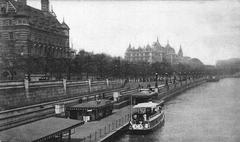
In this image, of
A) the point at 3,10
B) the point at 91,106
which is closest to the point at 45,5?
the point at 3,10

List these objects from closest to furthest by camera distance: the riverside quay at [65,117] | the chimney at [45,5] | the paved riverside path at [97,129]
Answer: the riverside quay at [65,117], the paved riverside path at [97,129], the chimney at [45,5]

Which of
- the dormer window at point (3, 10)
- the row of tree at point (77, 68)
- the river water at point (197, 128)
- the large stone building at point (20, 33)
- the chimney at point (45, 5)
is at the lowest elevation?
the river water at point (197, 128)

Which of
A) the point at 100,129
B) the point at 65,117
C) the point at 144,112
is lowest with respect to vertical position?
the point at 65,117

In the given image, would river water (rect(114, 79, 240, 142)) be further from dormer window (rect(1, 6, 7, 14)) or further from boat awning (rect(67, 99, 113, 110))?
dormer window (rect(1, 6, 7, 14))

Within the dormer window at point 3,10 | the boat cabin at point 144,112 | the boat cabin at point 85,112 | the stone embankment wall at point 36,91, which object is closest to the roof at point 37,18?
the dormer window at point 3,10

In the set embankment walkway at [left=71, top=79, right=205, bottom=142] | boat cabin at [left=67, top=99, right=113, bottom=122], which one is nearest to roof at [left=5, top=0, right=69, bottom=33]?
embankment walkway at [left=71, top=79, right=205, bottom=142]

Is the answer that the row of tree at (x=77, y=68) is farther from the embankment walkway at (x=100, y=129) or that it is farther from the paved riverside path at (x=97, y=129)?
the paved riverside path at (x=97, y=129)

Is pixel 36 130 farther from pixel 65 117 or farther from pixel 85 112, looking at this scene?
pixel 65 117
